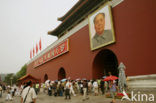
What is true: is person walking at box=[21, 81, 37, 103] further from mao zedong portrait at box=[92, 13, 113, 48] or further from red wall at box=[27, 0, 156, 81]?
mao zedong portrait at box=[92, 13, 113, 48]

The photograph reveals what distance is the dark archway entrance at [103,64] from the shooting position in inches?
498

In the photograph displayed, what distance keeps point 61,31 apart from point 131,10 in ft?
47.6

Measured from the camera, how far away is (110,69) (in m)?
13.9

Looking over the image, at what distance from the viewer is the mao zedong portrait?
1110cm

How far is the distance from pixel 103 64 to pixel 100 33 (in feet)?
10.7

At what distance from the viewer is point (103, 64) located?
44.1ft

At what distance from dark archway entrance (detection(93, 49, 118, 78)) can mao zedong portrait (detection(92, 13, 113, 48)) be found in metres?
0.89

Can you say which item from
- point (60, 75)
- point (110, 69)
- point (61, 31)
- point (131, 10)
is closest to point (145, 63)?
point (131, 10)

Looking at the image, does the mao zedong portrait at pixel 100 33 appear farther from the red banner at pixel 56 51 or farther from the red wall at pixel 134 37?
the red banner at pixel 56 51

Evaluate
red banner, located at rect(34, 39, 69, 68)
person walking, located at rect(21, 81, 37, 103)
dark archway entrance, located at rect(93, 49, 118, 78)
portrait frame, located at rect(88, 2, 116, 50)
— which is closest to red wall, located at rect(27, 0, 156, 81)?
portrait frame, located at rect(88, 2, 116, 50)

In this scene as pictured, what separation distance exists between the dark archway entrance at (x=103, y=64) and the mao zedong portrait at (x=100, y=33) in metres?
0.89

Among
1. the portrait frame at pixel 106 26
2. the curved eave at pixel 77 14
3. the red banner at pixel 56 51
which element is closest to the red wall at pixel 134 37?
the portrait frame at pixel 106 26

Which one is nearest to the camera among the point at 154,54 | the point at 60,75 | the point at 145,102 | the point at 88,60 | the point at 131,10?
the point at 145,102

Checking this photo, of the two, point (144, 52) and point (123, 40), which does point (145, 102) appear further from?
point (123, 40)
